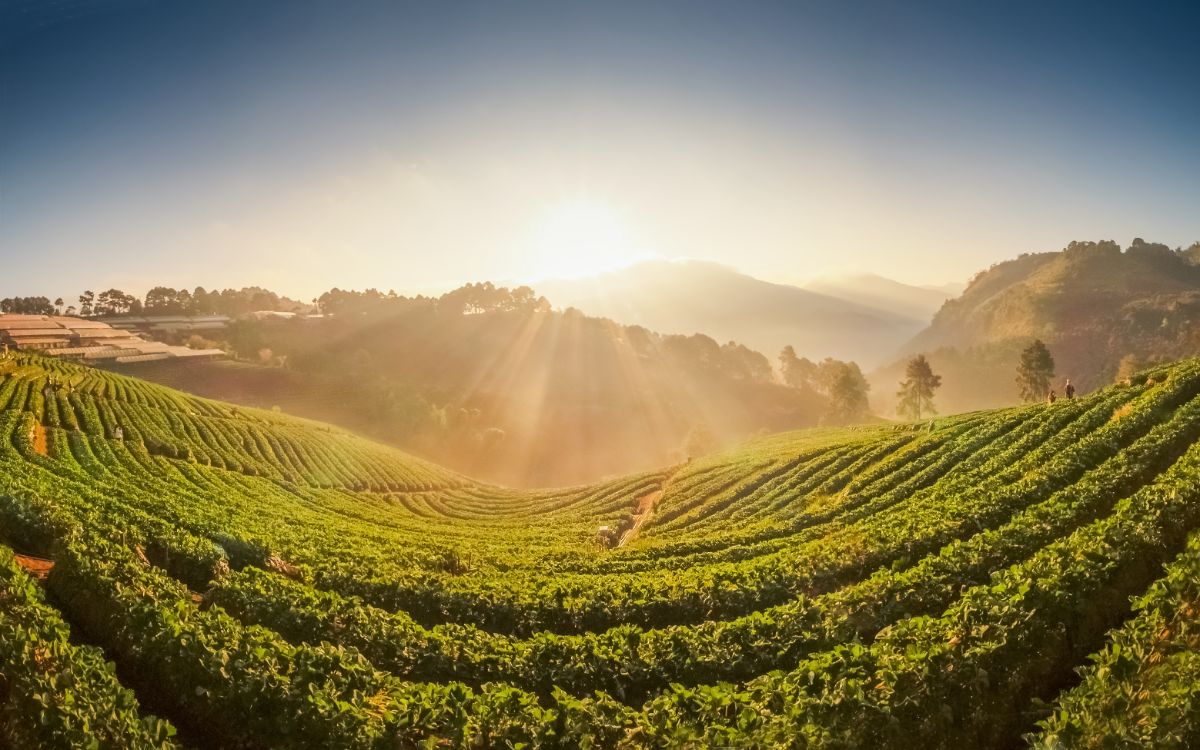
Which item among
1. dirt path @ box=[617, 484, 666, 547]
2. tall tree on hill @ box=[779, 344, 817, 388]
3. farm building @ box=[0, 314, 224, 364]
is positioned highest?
farm building @ box=[0, 314, 224, 364]

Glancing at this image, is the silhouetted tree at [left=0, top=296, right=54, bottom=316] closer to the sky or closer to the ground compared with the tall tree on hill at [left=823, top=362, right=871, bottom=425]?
closer to the sky

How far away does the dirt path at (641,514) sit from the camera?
139 feet

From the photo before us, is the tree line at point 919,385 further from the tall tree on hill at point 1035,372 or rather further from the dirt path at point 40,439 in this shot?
the dirt path at point 40,439

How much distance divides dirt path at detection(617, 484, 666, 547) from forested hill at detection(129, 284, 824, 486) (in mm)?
53858

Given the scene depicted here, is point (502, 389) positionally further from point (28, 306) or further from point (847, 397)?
point (28, 306)

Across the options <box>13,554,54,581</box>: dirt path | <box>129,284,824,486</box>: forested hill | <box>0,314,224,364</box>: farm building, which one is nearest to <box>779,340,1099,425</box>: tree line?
<box>129,284,824,486</box>: forested hill

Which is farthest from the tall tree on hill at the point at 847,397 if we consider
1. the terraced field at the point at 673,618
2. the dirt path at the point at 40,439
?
the dirt path at the point at 40,439

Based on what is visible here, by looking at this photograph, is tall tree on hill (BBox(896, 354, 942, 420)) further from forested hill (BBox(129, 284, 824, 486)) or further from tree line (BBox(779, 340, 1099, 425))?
forested hill (BBox(129, 284, 824, 486))

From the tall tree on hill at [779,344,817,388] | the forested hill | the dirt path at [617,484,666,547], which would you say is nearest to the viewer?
the dirt path at [617,484,666,547]

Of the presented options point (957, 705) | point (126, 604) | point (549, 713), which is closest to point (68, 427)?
point (126, 604)

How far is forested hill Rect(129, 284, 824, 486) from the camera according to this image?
119 metres

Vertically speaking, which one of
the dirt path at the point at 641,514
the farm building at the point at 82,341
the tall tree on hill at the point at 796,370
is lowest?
the dirt path at the point at 641,514

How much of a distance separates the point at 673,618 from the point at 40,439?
53948 mm

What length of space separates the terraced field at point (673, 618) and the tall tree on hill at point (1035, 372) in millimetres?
60909
